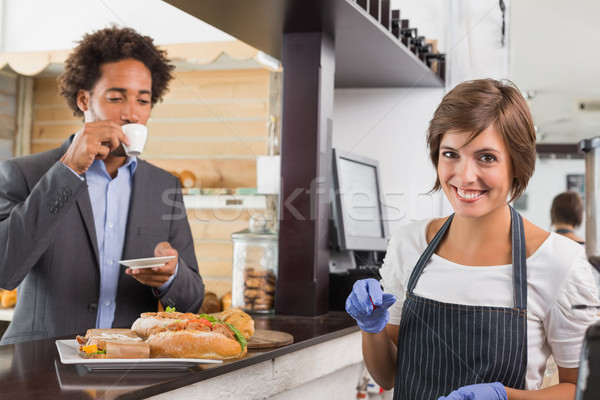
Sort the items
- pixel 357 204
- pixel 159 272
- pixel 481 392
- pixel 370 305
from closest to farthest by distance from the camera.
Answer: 1. pixel 481 392
2. pixel 370 305
3. pixel 159 272
4. pixel 357 204

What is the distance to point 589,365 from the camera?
0.58 metres

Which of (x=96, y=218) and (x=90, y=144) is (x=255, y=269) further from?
(x=90, y=144)

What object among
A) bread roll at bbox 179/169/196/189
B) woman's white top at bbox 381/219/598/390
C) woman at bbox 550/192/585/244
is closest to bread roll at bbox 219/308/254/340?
woman's white top at bbox 381/219/598/390

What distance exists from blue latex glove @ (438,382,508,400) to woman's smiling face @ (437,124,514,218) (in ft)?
1.05

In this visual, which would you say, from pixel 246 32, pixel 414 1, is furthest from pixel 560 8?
pixel 246 32

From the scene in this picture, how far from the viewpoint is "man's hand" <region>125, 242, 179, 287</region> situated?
163 cm

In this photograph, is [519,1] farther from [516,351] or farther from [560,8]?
[516,351]

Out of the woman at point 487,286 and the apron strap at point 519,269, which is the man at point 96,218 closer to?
the woman at point 487,286

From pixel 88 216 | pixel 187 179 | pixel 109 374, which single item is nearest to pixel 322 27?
pixel 88 216

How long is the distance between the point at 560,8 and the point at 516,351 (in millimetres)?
3702

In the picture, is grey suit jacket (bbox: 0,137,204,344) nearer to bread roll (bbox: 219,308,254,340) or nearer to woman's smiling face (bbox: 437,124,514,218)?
bread roll (bbox: 219,308,254,340)

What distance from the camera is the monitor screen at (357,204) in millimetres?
2291

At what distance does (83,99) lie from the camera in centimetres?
192

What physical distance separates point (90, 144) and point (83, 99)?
0.42 meters
